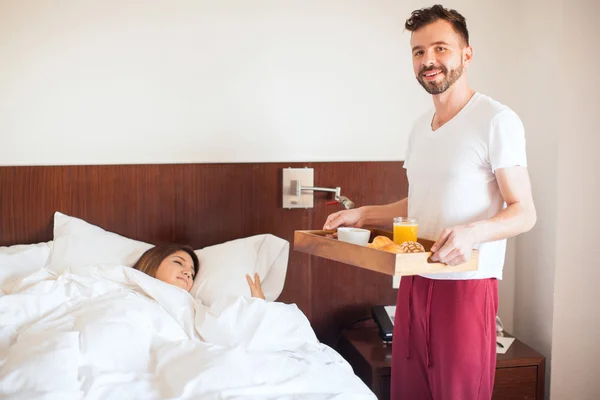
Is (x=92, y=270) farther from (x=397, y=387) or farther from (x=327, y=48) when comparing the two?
(x=327, y=48)

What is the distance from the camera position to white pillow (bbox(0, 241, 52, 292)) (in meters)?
2.26

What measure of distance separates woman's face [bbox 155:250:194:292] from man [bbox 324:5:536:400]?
872mm

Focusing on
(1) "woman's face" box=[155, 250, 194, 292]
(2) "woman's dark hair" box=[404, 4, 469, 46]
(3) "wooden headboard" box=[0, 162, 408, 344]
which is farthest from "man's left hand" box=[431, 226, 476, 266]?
(3) "wooden headboard" box=[0, 162, 408, 344]

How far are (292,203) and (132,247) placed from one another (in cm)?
72

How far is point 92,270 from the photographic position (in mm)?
2160

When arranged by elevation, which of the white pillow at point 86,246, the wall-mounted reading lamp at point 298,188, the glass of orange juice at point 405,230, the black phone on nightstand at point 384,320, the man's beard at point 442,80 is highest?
the man's beard at point 442,80

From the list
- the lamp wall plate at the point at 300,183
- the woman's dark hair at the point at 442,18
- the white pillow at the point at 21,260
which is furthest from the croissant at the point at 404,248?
the white pillow at the point at 21,260

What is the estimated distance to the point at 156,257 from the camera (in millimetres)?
2350

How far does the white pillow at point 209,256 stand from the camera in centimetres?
236

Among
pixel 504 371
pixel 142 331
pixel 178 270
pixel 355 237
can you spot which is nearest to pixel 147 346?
pixel 142 331

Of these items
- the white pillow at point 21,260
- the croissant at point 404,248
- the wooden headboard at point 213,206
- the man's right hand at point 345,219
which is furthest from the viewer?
the wooden headboard at point 213,206

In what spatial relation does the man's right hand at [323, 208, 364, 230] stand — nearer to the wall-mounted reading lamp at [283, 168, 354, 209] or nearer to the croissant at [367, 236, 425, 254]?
the croissant at [367, 236, 425, 254]

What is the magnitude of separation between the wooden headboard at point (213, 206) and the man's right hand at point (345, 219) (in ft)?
1.96

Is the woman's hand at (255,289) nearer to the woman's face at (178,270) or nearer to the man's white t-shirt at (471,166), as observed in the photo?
the woman's face at (178,270)
